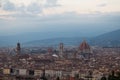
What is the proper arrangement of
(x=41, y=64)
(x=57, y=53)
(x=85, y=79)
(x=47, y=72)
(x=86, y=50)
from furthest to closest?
1. (x=57, y=53)
2. (x=86, y=50)
3. (x=41, y=64)
4. (x=47, y=72)
5. (x=85, y=79)

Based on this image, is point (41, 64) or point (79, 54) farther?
point (79, 54)

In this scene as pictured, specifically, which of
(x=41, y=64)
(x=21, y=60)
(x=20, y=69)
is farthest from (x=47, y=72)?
(x=21, y=60)

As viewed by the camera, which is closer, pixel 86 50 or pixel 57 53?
pixel 86 50

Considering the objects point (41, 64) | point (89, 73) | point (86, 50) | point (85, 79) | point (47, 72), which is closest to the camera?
point (85, 79)

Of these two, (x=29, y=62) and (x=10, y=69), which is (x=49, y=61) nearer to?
(x=29, y=62)

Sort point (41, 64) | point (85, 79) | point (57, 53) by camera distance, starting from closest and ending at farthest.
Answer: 1. point (85, 79)
2. point (41, 64)
3. point (57, 53)

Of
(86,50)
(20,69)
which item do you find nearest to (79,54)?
(86,50)

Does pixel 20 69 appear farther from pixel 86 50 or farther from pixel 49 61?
pixel 86 50

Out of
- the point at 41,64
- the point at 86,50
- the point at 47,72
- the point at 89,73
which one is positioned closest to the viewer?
the point at 89,73
